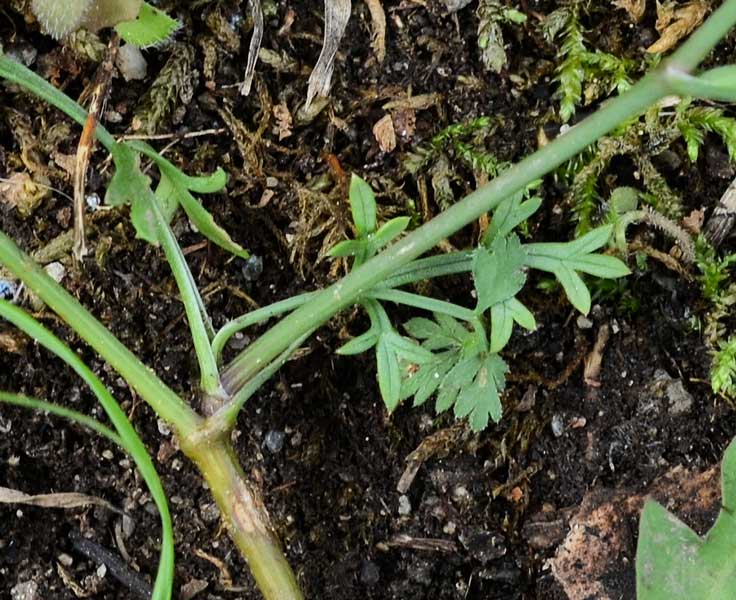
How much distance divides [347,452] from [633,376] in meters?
0.63

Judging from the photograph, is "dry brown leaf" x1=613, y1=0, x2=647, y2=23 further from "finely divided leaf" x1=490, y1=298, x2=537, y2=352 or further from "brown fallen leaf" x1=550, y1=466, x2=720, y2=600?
"brown fallen leaf" x1=550, y1=466, x2=720, y2=600

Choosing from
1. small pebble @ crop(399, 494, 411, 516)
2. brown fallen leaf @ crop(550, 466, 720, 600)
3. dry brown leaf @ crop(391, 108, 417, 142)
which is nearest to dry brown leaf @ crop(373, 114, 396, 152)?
dry brown leaf @ crop(391, 108, 417, 142)

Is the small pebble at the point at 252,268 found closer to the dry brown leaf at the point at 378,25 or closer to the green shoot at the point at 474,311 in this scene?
the green shoot at the point at 474,311

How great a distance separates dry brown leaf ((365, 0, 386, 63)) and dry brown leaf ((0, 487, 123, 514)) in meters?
1.13

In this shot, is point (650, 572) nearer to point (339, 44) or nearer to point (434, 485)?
point (434, 485)

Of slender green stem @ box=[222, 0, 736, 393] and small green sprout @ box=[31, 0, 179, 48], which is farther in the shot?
small green sprout @ box=[31, 0, 179, 48]

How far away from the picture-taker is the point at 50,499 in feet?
6.30

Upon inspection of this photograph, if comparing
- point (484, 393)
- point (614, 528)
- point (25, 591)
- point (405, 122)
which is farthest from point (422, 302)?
point (25, 591)

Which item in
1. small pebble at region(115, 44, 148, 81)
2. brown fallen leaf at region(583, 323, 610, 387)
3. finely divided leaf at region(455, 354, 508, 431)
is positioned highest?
small pebble at region(115, 44, 148, 81)

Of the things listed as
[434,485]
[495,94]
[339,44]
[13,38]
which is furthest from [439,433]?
[13,38]

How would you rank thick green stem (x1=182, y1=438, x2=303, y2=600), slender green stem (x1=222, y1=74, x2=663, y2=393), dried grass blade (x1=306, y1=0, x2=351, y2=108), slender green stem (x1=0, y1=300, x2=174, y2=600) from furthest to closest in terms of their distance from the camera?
dried grass blade (x1=306, y1=0, x2=351, y2=108), thick green stem (x1=182, y1=438, x2=303, y2=600), slender green stem (x1=0, y1=300, x2=174, y2=600), slender green stem (x1=222, y1=74, x2=663, y2=393)

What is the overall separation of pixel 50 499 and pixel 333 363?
659 mm

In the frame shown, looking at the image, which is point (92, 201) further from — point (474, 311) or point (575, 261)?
point (575, 261)

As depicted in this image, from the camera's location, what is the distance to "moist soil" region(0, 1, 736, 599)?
192 centimetres
